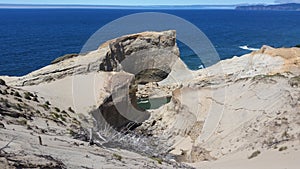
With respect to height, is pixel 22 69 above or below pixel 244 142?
above

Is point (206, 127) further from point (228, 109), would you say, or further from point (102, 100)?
point (102, 100)

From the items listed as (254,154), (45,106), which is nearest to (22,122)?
(45,106)

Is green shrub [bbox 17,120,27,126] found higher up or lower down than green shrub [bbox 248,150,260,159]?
lower down

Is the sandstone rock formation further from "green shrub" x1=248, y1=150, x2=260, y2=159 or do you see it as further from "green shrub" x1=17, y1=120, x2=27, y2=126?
"green shrub" x1=248, y1=150, x2=260, y2=159

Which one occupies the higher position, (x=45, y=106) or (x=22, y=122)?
(x=45, y=106)

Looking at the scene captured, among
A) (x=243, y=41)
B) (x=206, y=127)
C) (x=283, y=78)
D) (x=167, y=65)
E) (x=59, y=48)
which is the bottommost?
(x=206, y=127)

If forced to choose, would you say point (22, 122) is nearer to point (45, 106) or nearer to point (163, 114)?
point (45, 106)

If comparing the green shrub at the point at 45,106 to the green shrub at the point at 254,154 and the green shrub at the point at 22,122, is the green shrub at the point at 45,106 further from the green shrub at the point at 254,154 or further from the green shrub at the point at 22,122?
the green shrub at the point at 254,154

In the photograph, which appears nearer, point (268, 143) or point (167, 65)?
point (268, 143)

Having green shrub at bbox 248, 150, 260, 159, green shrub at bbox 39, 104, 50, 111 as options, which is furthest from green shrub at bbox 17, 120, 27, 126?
green shrub at bbox 248, 150, 260, 159

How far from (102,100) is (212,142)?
7.48 metres

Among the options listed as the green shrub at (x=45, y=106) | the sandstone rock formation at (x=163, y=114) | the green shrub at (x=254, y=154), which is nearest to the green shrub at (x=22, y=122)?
the sandstone rock formation at (x=163, y=114)

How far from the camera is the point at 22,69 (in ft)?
182

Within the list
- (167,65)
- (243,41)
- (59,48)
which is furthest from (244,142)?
(243,41)
